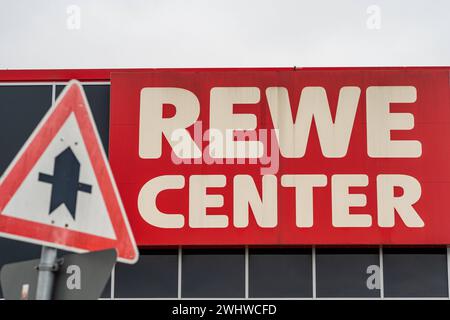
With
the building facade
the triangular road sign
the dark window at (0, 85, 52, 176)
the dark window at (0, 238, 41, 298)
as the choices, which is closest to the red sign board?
the building facade

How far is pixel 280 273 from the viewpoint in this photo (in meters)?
Result: 13.1

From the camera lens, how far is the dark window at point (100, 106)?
540 inches

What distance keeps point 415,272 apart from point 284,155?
9.37 ft

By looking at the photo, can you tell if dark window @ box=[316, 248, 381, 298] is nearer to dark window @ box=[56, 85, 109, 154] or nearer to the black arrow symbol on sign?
dark window @ box=[56, 85, 109, 154]

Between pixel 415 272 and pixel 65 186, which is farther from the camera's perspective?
pixel 415 272

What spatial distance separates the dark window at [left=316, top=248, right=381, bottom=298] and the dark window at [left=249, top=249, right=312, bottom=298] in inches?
8.3

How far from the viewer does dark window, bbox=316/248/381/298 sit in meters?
13.0

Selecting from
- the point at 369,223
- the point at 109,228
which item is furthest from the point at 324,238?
the point at 109,228

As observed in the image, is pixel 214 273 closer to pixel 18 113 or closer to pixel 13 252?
pixel 13 252

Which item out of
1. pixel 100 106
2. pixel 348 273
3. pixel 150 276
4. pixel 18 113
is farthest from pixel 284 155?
pixel 18 113

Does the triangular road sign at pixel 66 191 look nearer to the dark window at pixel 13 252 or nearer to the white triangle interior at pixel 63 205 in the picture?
the white triangle interior at pixel 63 205

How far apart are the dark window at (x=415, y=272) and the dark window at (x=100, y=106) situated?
5144mm

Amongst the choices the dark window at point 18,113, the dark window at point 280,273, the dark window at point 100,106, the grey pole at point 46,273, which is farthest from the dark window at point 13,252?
the grey pole at point 46,273
